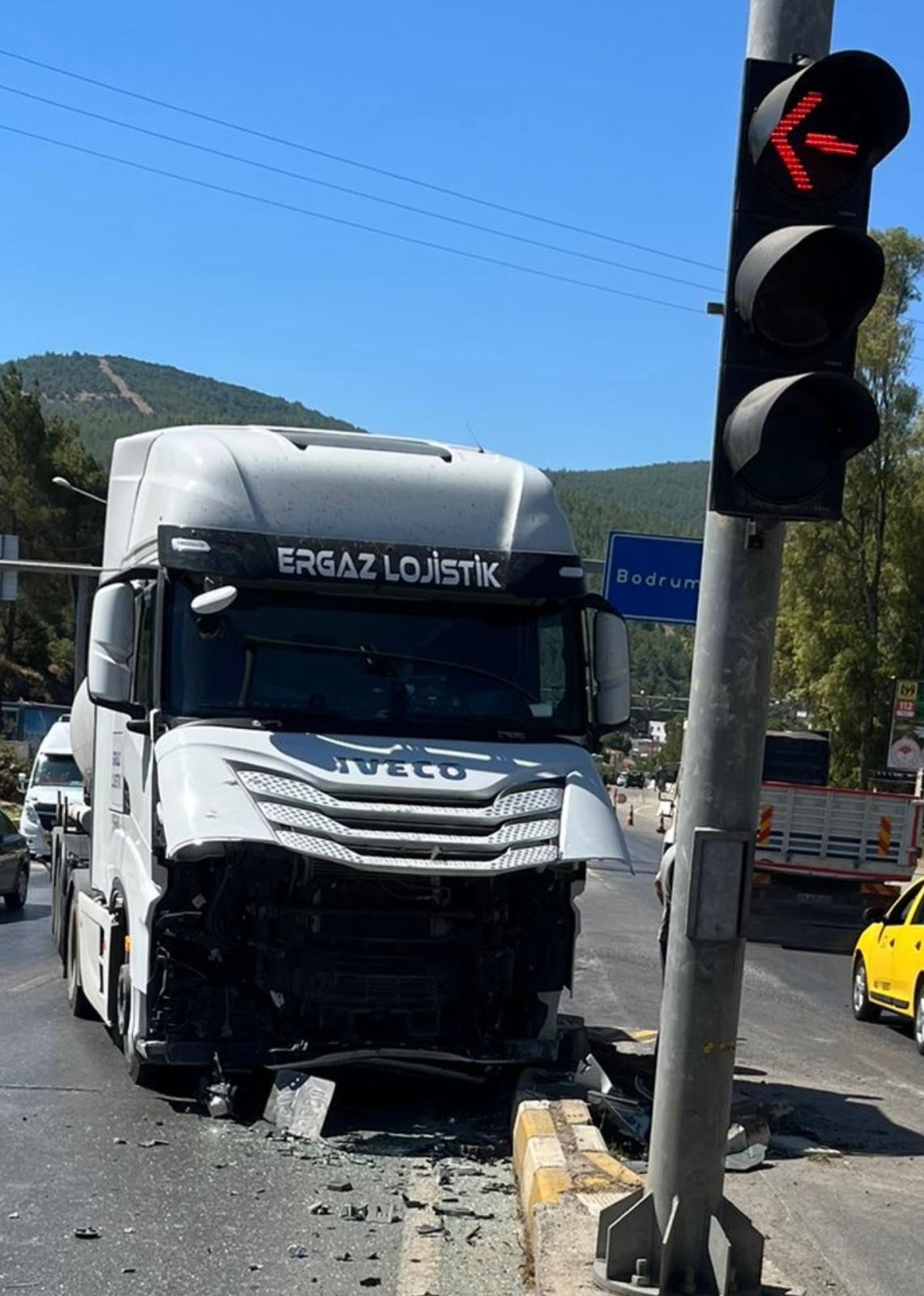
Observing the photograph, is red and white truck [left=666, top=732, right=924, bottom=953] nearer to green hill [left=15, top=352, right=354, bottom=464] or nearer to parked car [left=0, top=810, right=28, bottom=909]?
parked car [left=0, top=810, right=28, bottom=909]

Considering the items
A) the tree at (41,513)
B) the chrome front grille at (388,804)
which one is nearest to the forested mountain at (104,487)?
the tree at (41,513)

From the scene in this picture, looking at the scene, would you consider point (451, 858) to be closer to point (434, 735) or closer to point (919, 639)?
point (434, 735)

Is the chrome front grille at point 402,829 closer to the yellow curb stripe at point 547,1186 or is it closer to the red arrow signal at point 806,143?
the yellow curb stripe at point 547,1186

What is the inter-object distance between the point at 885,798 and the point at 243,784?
17810 mm

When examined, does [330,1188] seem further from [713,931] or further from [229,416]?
[229,416]

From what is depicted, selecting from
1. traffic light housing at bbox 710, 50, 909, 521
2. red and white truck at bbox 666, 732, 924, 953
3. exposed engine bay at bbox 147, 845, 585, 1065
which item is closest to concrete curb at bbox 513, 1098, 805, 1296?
exposed engine bay at bbox 147, 845, 585, 1065

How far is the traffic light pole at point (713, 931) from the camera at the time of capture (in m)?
5.41

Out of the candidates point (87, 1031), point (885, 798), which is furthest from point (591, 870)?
point (87, 1031)

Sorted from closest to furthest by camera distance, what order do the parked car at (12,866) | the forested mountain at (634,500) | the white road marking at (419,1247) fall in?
1. the white road marking at (419,1247)
2. the parked car at (12,866)
3. the forested mountain at (634,500)

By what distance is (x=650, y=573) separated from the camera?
21062mm

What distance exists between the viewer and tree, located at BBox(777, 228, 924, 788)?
158 feet

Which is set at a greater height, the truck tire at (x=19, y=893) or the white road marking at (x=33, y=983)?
the white road marking at (x=33, y=983)

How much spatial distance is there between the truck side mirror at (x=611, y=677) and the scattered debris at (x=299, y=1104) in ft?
8.47

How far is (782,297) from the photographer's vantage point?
515 centimetres
